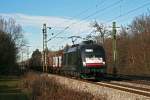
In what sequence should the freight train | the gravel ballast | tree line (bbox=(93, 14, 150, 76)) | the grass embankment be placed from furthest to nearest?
tree line (bbox=(93, 14, 150, 76)), the freight train, the grass embankment, the gravel ballast

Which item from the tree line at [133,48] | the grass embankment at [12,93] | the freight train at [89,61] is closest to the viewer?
the grass embankment at [12,93]

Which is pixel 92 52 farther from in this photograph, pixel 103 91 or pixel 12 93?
pixel 103 91

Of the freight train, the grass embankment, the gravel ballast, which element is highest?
the freight train

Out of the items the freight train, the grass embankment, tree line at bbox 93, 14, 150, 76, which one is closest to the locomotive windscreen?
the freight train

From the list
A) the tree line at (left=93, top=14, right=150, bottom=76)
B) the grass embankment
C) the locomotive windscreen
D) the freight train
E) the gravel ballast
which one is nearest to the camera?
the gravel ballast

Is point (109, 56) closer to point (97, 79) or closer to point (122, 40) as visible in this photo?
point (122, 40)

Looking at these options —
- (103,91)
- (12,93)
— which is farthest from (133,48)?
(103,91)

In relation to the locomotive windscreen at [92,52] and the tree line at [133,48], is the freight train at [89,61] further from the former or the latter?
the tree line at [133,48]

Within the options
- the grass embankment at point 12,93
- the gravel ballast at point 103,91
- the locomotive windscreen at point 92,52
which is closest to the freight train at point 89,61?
the locomotive windscreen at point 92,52


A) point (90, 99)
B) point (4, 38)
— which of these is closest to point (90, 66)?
point (90, 99)

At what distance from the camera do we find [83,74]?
1395 inches

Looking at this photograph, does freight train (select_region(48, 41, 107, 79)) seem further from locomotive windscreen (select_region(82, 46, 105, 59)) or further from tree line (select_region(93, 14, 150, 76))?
tree line (select_region(93, 14, 150, 76))

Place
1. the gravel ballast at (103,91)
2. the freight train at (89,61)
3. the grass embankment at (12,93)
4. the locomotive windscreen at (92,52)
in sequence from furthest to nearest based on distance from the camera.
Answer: the locomotive windscreen at (92,52) < the freight train at (89,61) < the grass embankment at (12,93) < the gravel ballast at (103,91)

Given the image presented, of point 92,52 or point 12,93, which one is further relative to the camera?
point 12,93
